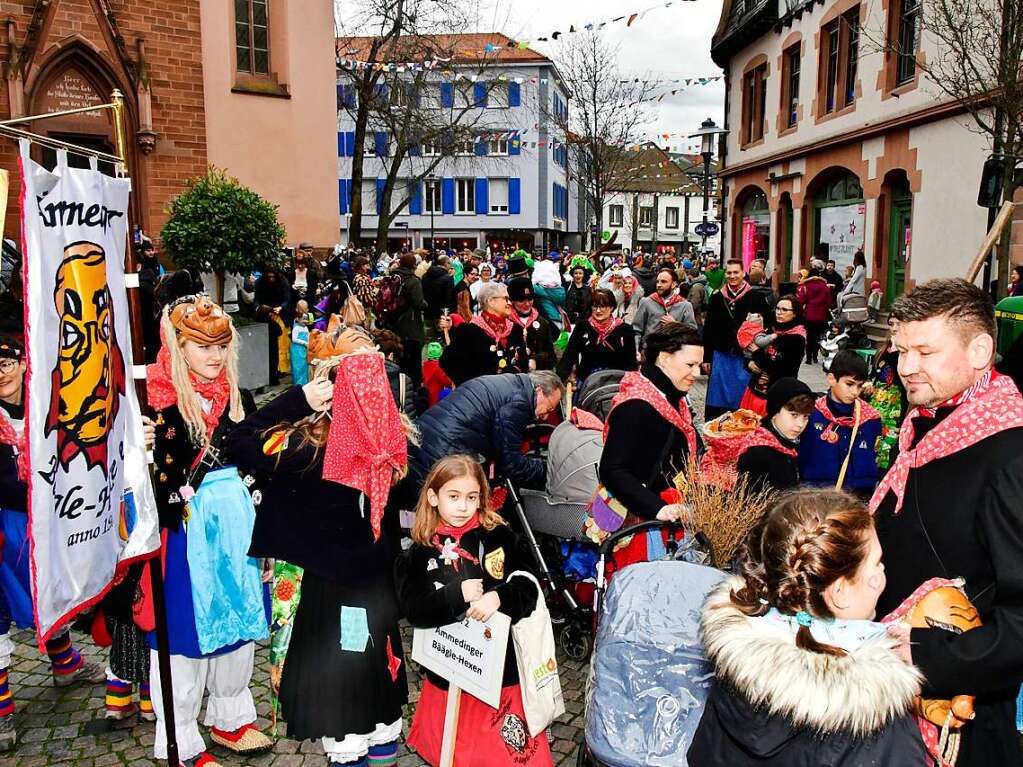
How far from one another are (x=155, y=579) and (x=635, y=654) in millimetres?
1821

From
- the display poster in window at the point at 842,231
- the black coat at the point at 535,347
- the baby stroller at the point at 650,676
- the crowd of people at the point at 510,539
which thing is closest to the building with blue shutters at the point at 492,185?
the display poster in window at the point at 842,231

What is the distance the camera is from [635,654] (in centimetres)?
275

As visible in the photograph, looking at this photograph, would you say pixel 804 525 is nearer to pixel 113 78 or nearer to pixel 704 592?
pixel 704 592

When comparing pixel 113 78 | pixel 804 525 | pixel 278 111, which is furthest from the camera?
pixel 278 111

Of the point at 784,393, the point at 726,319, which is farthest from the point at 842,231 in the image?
the point at 784,393

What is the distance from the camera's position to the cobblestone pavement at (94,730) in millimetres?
3844

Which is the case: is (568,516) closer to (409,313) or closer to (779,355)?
(779,355)

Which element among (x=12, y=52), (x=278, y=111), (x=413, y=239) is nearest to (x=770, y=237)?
(x=278, y=111)

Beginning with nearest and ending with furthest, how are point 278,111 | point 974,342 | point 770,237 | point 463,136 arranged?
point 974,342
point 278,111
point 770,237
point 463,136

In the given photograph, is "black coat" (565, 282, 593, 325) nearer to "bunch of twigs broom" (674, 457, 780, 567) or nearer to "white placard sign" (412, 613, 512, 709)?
"bunch of twigs broom" (674, 457, 780, 567)

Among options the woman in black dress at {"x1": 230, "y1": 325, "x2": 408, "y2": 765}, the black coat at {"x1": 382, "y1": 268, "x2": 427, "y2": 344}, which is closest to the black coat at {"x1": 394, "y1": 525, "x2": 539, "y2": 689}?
the woman in black dress at {"x1": 230, "y1": 325, "x2": 408, "y2": 765}

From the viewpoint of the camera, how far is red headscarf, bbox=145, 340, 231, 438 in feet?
11.8

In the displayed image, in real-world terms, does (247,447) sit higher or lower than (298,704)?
higher

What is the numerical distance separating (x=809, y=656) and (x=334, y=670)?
1.89 m
